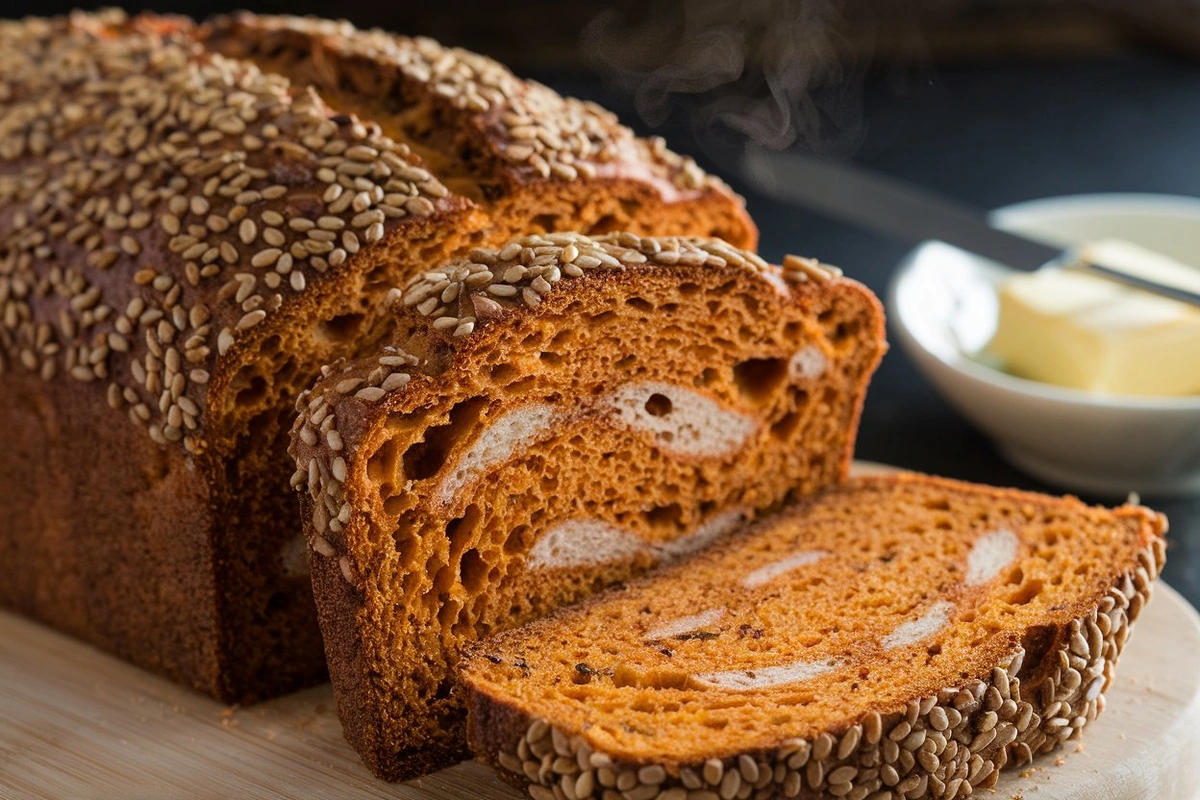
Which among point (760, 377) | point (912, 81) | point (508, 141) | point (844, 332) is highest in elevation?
point (508, 141)

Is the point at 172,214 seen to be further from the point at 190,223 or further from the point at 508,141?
the point at 508,141

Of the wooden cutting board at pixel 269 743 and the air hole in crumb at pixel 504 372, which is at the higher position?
the air hole in crumb at pixel 504 372

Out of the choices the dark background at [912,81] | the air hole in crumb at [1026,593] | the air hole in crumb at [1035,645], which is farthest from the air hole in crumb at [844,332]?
the dark background at [912,81]

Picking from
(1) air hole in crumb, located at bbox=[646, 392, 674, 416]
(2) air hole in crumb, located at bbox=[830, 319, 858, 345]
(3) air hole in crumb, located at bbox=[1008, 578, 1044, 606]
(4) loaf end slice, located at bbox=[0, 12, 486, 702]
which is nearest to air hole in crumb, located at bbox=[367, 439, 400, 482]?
(4) loaf end slice, located at bbox=[0, 12, 486, 702]

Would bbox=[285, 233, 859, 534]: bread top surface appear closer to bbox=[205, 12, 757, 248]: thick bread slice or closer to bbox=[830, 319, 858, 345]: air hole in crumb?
bbox=[205, 12, 757, 248]: thick bread slice

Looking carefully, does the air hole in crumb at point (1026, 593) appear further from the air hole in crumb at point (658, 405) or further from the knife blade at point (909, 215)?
the knife blade at point (909, 215)

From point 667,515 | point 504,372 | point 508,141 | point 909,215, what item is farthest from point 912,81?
point 504,372
